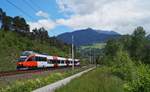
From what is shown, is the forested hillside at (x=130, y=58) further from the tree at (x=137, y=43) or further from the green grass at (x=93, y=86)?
the green grass at (x=93, y=86)

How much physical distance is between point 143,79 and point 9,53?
6994 centimetres

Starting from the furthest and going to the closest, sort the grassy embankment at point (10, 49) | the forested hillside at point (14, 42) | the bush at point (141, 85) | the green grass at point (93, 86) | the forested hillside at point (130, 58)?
1. the forested hillside at point (14, 42)
2. the grassy embankment at point (10, 49)
3. the green grass at point (93, 86)
4. the forested hillside at point (130, 58)
5. the bush at point (141, 85)

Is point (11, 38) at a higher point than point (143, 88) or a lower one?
higher

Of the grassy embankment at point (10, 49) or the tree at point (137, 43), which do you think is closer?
the grassy embankment at point (10, 49)

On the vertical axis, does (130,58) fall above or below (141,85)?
above

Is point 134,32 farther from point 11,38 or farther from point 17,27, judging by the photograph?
point 11,38

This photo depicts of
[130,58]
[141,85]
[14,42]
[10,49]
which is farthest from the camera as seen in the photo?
[14,42]

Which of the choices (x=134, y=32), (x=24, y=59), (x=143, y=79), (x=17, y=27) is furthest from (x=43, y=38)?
(x=143, y=79)

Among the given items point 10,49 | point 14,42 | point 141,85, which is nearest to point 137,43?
point 14,42

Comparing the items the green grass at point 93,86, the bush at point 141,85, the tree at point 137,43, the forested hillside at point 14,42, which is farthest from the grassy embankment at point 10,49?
the bush at point 141,85

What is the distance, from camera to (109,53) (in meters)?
118

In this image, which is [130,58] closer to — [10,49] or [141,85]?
[10,49]

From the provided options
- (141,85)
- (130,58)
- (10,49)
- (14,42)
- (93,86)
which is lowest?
(93,86)

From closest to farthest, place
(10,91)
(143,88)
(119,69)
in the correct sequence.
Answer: (143,88)
(10,91)
(119,69)
